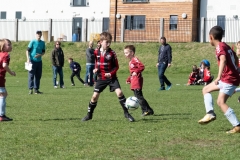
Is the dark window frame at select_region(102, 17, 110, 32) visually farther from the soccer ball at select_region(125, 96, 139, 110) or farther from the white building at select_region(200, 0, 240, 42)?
the soccer ball at select_region(125, 96, 139, 110)

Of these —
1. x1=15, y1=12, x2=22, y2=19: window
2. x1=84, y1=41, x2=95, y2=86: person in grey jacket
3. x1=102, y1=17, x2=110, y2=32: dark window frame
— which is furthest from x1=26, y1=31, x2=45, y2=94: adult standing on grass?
x1=15, y1=12, x2=22, y2=19: window

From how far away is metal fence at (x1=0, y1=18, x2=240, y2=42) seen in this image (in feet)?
152

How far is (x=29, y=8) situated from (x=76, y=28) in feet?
20.2

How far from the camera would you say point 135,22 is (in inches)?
2083

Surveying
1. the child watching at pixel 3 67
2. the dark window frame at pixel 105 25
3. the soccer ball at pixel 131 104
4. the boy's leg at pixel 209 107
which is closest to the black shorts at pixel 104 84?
the soccer ball at pixel 131 104

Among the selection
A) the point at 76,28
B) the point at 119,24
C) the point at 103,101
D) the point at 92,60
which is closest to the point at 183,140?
the point at 103,101

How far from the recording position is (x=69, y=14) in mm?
58625

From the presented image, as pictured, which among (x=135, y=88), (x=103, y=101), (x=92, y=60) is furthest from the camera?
(x=92, y=60)

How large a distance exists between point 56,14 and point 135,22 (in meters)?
9.59

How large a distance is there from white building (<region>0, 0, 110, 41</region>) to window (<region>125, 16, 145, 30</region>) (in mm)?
1915

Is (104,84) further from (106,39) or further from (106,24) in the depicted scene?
(106,24)

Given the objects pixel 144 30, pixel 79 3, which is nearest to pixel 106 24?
pixel 79 3

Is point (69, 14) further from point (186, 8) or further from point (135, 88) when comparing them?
point (135, 88)

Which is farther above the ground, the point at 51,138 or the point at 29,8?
the point at 29,8
